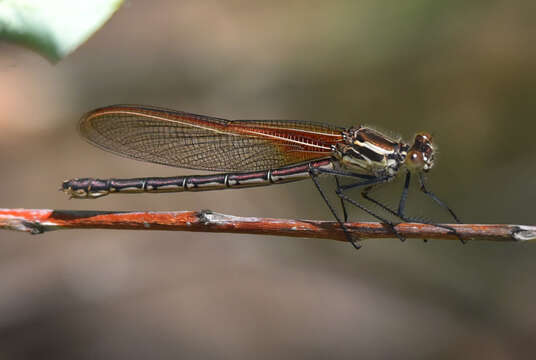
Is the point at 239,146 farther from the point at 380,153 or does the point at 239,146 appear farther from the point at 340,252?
the point at 340,252

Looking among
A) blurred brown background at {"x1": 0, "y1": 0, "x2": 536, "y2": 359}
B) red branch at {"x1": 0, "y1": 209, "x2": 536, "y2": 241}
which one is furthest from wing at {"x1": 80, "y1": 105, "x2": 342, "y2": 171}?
blurred brown background at {"x1": 0, "y1": 0, "x2": 536, "y2": 359}

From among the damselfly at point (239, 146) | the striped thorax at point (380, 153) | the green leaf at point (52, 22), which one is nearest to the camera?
the green leaf at point (52, 22)

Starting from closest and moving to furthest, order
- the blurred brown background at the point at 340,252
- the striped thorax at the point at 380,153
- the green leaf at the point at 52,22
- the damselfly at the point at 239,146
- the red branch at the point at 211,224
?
the green leaf at the point at 52,22 → the red branch at the point at 211,224 → the striped thorax at the point at 380,153 → the damselfly at the point at 239,146 → the blurred brown background at the point at 340,252

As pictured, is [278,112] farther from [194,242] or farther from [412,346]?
[412,346]

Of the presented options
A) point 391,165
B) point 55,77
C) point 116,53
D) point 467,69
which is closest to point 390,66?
point 467,69

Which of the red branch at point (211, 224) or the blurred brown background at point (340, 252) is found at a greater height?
the blurred brown background at point (340, 252)

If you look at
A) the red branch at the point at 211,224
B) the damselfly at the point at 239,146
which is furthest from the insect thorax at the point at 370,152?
the red branch at the point at 211,224

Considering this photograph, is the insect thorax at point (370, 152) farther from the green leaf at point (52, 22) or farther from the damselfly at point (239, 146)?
the green leaf at point (52, 22)
